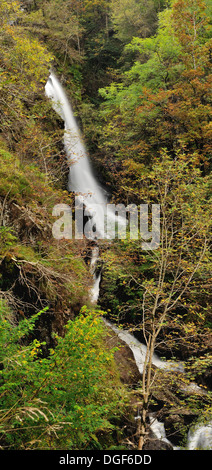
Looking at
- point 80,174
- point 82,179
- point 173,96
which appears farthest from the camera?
point 80,174

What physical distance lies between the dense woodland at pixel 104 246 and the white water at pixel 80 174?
0.75m

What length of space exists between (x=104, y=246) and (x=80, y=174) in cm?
629

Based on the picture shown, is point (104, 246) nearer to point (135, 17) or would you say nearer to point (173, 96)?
point (173, 96)

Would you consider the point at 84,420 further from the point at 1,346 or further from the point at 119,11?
the point at 119,11

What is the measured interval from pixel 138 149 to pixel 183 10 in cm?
531

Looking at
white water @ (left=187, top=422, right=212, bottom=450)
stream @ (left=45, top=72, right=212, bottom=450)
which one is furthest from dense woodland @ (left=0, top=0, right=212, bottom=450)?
stream @ (left=45, top=72, right=212, bottom=450)

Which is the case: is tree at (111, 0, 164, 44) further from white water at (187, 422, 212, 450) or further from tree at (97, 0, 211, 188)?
white water at (187, 422, 212, 450)

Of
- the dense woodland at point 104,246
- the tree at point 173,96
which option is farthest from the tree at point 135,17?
the tree at point 173,96

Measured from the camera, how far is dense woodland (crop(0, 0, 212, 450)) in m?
3.30

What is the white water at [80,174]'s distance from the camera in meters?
13.7

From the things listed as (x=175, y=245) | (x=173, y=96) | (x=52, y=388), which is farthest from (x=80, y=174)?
(x=52, y=388)

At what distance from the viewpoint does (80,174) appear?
1570 cm

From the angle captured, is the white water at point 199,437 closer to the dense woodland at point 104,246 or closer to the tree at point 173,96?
the dense woodland at point 104,246

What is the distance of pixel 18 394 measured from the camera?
3182mm
